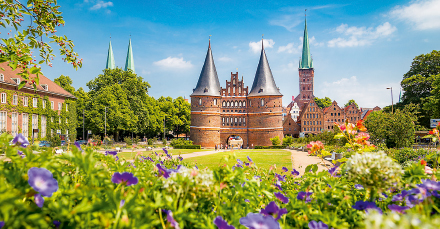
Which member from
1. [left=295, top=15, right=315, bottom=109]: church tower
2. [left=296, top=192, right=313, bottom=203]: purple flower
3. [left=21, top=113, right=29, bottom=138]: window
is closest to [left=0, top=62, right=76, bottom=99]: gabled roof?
[left=21, top=113, right=29, bottom=138]: window

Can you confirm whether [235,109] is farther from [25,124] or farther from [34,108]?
[25,124]

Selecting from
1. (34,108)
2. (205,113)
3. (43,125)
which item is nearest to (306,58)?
(205,113)

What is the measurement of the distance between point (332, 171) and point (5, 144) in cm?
291

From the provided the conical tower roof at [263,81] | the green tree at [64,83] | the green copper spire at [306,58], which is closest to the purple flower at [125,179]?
the conical tower roof at [263,81]

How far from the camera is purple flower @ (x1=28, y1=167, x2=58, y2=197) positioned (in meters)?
1.33

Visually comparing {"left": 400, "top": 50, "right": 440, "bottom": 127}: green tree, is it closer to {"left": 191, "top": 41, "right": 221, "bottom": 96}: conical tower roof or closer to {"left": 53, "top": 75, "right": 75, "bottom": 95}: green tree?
{"left": 191, "top": 41, "right": 221, "bottom": 96}: conical tower roof

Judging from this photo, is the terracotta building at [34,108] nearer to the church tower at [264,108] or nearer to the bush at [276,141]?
the church tower at [264,108]

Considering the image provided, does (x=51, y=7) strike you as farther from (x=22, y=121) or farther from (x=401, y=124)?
(x=22, y=121)

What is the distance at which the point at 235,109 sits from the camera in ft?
158

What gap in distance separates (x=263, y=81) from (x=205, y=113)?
12017mm

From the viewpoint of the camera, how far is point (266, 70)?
47.2 metres

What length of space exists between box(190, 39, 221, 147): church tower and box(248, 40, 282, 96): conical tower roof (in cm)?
714

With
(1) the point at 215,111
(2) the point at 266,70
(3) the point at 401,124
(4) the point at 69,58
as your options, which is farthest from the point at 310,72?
(4) the point at 69,58

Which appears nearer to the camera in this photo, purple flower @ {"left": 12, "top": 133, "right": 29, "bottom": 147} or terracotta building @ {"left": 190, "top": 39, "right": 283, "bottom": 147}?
purple flower @ {"left": 12, "top": 133, "right": 29, "bottom": 147}
